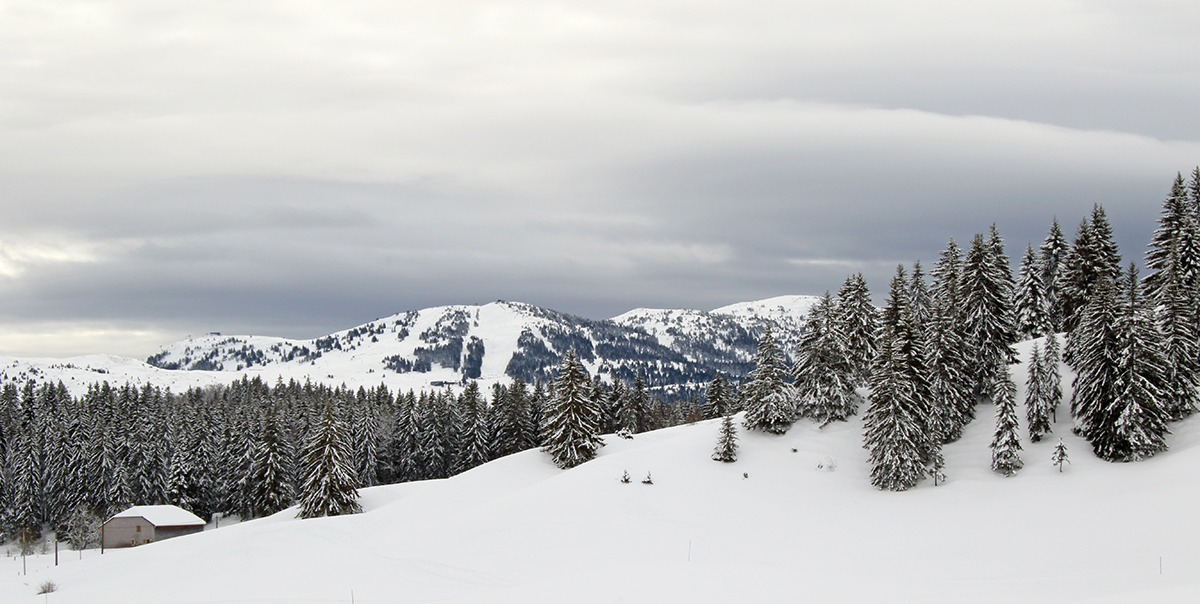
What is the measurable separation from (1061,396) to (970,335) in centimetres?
742

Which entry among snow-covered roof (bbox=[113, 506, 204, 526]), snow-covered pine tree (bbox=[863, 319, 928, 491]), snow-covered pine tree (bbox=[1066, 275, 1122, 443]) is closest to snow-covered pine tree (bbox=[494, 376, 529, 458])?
snow-covered roof (bbox=[113, 506, 204, 526])

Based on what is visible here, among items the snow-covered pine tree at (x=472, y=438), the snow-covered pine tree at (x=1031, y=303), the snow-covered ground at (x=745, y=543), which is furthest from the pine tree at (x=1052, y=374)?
the snow-covered pine tree at (x=472, y=438)

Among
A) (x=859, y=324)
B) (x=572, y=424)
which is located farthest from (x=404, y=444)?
(x=859, y=324)

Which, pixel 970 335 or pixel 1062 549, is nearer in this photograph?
pixel 1062 549

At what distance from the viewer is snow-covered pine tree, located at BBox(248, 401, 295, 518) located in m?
76.9

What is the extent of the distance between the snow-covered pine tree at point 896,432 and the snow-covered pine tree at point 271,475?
203 ft

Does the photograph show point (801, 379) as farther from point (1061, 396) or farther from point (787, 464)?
point (1061, 396)

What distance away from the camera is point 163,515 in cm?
7594

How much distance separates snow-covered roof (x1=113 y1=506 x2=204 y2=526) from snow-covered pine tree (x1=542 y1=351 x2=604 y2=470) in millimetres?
40779

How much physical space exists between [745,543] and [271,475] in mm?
57657

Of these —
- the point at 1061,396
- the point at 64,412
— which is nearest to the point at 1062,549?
the point at 1061,396

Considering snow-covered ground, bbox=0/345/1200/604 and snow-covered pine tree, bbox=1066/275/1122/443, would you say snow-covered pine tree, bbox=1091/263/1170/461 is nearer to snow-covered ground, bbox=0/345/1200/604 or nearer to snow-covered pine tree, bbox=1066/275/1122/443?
snow-covered pine tree, bbox=1066/275/1122/443

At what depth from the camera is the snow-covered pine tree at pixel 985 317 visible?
54625 mm

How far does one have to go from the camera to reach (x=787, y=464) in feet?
180
